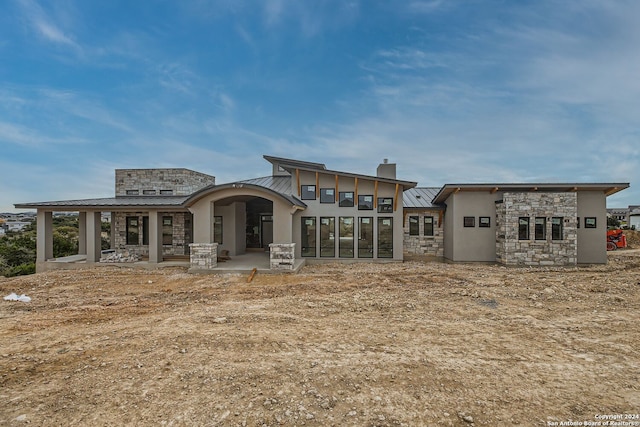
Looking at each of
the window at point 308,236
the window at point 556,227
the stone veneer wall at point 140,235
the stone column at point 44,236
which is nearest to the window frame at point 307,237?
the window at point 308,236

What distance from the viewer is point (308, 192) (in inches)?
596

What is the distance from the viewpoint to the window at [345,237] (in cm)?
1493

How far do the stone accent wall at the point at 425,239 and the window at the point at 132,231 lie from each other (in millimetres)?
15601

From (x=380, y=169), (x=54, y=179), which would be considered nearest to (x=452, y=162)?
(x=380, y=169)

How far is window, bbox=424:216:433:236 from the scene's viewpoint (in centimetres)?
1741

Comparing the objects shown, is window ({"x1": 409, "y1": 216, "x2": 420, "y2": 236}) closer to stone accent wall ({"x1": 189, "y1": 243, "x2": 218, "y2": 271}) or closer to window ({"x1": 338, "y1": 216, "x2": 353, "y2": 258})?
window ({"x1": 338, "y1": 216, "x2": 353, "y2": 258})

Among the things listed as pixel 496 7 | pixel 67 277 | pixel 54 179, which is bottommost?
pixel 67 277

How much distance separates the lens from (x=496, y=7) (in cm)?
1168

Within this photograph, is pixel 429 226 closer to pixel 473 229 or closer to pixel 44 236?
pixel 473 229

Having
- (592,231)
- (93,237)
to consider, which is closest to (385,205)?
(592,231)

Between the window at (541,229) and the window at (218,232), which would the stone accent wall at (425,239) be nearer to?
the window at (541,229)

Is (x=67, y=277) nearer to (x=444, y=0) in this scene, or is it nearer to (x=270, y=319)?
(x=270, y=319)

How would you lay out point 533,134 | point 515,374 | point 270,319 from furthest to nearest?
point 533,134 → point 270,319 → point 515,374

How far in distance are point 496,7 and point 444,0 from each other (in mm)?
2060
